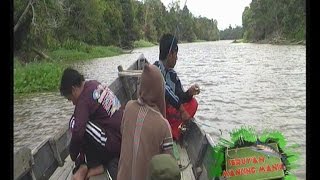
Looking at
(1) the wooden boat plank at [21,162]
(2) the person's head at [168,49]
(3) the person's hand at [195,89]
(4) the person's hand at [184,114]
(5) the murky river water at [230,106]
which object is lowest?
(5) the murky river water at [230,106]

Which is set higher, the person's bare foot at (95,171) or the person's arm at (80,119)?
the person's arm at (80,119)

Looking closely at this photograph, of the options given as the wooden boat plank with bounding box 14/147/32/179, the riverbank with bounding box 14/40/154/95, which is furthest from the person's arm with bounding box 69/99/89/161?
the riverbank with bounding box 14/40/154/95

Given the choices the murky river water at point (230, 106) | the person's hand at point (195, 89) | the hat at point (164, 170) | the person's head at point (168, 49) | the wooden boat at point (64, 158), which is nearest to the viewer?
the hat at point (164, 170)

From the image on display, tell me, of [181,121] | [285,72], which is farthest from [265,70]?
[181,121]

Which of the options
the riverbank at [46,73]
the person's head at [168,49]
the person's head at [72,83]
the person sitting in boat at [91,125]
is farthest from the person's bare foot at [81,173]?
the riverbank at [46,73]

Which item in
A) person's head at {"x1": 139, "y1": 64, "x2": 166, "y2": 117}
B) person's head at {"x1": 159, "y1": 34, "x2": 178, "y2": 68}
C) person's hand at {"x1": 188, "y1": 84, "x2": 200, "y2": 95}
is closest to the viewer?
person's head at {"x1": 139, "y1": 64, "x2": 166, "y2": 117}

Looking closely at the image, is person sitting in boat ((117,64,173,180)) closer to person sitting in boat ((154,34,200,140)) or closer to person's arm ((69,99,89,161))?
person's arm ((69,99,89,161))

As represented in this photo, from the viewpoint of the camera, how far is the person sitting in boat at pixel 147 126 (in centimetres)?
228

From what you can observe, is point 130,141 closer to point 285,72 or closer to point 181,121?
point 181,121

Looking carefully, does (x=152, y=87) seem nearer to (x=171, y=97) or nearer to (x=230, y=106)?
(x=171, y=97)

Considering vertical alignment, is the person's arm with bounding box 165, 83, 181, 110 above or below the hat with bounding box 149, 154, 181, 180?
above

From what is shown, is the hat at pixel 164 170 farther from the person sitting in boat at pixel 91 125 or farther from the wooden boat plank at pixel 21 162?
the wooden boat plank at pixel 21 162

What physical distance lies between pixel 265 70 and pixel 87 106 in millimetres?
17126

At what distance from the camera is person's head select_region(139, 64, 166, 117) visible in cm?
226
